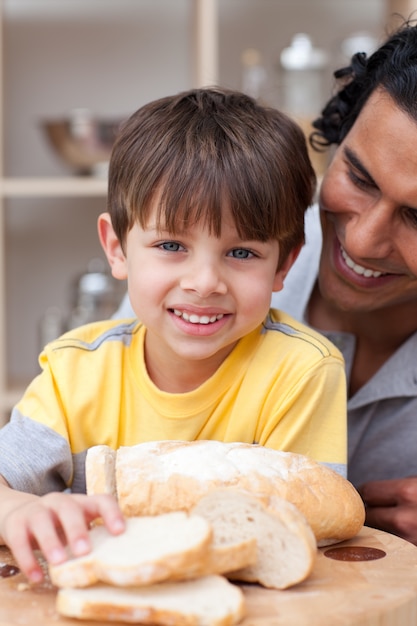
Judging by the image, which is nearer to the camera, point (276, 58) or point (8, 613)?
point (8, 613)

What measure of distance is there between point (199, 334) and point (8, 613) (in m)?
0.45

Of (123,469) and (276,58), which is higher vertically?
(276,58)

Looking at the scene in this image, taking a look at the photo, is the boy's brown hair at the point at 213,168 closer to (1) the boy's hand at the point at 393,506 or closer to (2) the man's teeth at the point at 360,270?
(2) the man's teeth at the point at 360,270

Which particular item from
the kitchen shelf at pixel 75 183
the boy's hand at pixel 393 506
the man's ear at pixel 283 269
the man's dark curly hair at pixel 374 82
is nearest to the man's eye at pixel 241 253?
the man's ear at pixel 283 269

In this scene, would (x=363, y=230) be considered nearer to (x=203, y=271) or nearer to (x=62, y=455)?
(x=203, y=271)

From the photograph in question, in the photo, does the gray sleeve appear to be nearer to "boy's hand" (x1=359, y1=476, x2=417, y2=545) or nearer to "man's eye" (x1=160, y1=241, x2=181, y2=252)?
"man's eye" (x1=160, y1=241, x2=181, y2=252)

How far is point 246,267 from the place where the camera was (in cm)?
120

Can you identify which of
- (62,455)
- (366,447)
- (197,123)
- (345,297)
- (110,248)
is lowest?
(366,447)

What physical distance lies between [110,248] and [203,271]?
243mm

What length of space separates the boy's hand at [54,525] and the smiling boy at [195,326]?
15cm

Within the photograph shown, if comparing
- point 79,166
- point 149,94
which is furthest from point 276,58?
point 79,166

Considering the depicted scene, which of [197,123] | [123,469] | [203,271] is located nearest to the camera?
[123,469]

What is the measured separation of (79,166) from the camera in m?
2.67

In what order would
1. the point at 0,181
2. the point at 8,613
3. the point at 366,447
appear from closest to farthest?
1. the point at 8,613
2. the point at 366,447
3. the point at 0,181
